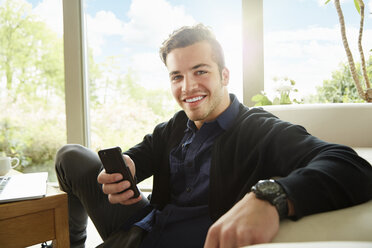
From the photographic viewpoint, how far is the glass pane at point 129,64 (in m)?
2.43

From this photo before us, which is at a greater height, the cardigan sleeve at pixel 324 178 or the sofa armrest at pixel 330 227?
the cardigan sleeve at pixel 324 178

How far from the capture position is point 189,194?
3.11ft

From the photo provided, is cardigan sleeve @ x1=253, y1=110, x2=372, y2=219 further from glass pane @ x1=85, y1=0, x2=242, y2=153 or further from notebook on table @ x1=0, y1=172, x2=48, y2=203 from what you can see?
glass pane @ x1=85, y1=0, x2=242, y2=153

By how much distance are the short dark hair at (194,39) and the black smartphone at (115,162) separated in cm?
44

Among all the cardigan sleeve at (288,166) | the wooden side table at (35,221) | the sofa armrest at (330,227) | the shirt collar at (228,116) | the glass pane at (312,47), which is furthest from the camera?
the glass pane at (312,47)

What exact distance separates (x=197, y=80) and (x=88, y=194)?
0.59m

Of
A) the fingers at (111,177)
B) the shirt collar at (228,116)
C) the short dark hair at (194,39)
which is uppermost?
the short dark hair at (194,39)

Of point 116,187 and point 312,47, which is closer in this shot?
point 116,187

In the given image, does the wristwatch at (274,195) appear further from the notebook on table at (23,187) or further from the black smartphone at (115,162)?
the notebook on table at (23,187)

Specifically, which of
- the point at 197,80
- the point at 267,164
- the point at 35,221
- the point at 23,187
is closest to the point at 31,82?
the point at 23,187

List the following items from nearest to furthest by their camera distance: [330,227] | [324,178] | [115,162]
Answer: [330,227], [324,178], [115,162]

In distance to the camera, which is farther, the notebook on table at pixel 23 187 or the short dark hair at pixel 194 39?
the short dark hair at pixel 194 39

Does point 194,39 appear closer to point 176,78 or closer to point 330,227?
point 176,78

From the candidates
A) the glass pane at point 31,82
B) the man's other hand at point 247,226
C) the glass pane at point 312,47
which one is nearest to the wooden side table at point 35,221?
the man's other hand at point 247,226
